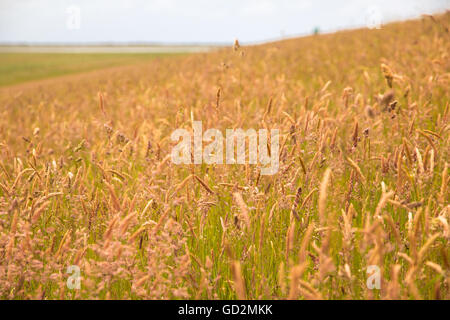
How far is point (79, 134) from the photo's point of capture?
4148 millimetres

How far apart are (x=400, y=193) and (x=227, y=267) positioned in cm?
104

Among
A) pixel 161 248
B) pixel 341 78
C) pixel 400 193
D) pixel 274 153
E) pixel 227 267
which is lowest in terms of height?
pixel 227 267

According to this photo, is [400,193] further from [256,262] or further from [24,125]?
[24,125]

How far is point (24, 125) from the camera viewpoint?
18.9ft

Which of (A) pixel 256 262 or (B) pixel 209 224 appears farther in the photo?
(B) pixel 209 224

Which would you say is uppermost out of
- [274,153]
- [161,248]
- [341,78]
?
[341,78]

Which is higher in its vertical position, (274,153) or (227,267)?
(274,153)
